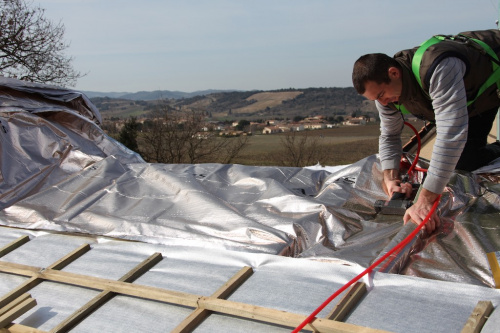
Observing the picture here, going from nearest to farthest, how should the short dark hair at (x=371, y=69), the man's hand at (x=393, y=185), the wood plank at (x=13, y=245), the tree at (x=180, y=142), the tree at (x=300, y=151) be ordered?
the short dark hair at (x=371, y=69) → the wood plank at (x=13, y=245) → the man's hand at (x=393, y=185) → the tree at (x=180, y=142) → the tree at (x=300, y=151)

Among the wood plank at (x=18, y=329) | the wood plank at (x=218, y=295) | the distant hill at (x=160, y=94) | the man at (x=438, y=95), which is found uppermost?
the distant hill at (x=160, y=94)

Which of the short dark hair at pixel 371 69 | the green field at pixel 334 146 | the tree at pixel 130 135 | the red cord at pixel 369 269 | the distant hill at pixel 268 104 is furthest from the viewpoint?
the distant hill at pixel 268 104

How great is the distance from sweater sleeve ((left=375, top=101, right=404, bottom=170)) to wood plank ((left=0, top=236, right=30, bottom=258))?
174cm

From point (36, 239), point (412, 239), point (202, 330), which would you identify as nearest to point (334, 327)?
point (202, 330)

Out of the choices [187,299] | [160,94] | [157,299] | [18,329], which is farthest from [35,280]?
[160,94]

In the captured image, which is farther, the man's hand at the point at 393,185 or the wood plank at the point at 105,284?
the man's hand at the point at 393,185

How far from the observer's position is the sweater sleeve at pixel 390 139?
2351mm

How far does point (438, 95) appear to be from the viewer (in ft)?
5.78

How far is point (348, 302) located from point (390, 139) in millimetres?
1185

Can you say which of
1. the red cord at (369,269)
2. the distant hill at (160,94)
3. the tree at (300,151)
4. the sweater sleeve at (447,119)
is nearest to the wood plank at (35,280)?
the red cord at (369,269)

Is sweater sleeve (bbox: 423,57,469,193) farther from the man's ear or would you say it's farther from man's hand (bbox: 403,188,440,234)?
the man's ear

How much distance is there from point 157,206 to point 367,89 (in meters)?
1.22

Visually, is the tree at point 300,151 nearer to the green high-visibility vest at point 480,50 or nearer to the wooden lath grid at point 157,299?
the green high-visibility vest at point 480,50

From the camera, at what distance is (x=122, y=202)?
8.44 feet
